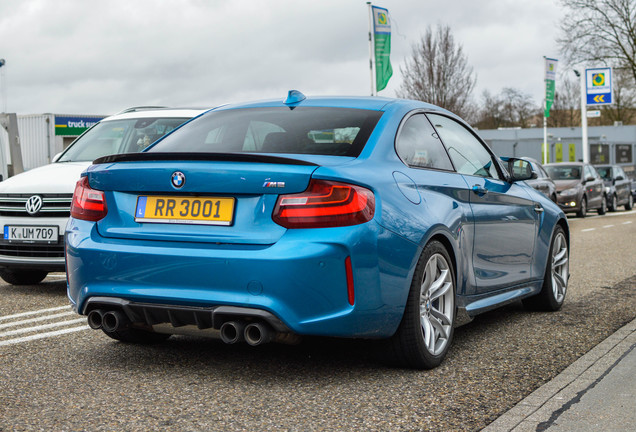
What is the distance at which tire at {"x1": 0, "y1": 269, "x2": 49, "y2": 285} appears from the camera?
27.5 feet

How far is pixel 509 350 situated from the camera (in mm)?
5246

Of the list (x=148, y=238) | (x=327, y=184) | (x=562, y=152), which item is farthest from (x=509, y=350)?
(x=562, y=152)

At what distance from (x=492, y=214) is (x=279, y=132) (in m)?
1.63

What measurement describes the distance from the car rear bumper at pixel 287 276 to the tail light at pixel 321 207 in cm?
4

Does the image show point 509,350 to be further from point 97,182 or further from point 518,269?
point 97,182

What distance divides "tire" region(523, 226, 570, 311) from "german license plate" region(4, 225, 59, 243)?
4.04 metres

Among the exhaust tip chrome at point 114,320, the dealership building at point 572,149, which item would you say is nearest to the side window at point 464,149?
the exhaust tip chrome at point 114,320

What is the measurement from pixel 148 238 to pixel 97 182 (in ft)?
1.65

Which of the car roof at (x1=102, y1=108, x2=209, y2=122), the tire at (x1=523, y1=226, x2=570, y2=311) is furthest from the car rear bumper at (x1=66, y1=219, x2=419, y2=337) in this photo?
Result: the car roof at (x1=102, y1=108, x2=209, y2=122)

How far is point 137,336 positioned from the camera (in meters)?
5.25

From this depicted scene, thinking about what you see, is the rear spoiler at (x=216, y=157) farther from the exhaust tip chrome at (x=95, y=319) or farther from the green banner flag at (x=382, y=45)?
the green banner flag at (x=382, y=45)

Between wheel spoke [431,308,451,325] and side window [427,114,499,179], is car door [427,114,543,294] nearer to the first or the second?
side window [427,114,499,179]

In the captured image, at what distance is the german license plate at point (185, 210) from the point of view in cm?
411

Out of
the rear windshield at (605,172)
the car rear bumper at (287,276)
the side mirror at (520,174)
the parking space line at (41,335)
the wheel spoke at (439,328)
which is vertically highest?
the side mirror at (520,174)
